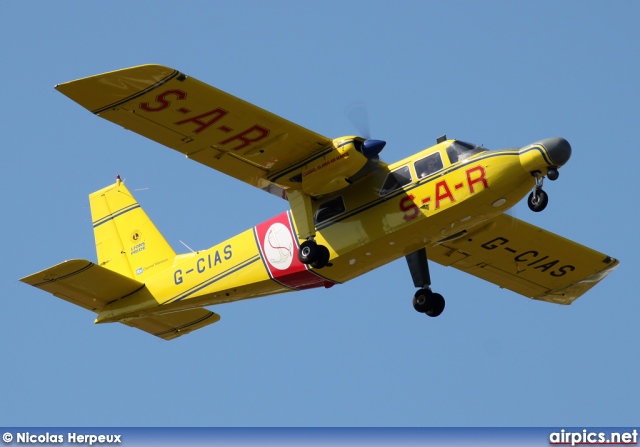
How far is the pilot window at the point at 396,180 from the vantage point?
25016mm

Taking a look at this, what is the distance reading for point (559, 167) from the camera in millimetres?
23938

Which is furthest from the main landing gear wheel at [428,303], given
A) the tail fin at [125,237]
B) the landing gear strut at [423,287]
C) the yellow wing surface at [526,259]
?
the tail fin at [125,237]

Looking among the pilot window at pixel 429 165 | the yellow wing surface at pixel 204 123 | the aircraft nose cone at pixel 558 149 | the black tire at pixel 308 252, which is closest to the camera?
the yellow wing surface at pixel 204 123

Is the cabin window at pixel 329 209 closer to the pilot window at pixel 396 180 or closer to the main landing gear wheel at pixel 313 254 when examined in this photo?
the main landing gear wheel at pixel 313 254

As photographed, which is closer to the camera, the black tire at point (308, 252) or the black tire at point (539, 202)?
the black tire at point (539, 202)

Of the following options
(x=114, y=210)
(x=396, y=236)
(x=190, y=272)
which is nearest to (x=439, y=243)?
(x=396, y=236)

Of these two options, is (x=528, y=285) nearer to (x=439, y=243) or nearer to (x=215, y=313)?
(x=439, y=243)

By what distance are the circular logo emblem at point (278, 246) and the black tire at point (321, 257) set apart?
3.63 feet

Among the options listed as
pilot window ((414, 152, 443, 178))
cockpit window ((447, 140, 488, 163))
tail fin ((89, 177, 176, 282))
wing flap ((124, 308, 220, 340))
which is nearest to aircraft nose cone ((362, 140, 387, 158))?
pilot window ((414, 152, 443, 178))

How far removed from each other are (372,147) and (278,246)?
3351 millimetres

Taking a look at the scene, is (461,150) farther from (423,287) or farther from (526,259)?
(526,259)

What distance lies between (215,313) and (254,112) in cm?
736

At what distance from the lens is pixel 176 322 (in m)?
29.6

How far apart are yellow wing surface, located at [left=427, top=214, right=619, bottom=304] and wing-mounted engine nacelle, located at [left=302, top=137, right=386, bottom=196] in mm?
3766
